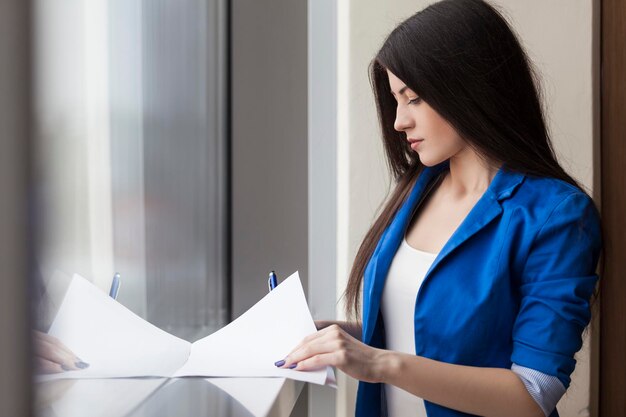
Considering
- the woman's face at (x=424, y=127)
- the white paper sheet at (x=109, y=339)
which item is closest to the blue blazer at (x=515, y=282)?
the woman's face at (x=424, y=127)

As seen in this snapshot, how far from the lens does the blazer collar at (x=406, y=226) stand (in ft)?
4.29

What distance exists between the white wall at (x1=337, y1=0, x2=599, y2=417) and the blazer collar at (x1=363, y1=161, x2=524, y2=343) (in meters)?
0.37

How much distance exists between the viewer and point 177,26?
5.54ft

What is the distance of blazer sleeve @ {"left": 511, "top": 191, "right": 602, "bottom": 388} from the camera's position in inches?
46.1

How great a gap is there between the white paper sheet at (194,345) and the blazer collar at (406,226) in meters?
0.22

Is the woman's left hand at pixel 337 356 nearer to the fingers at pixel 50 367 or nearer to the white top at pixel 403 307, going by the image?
the white top at pixel 403 307

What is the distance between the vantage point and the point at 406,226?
4.92 feet

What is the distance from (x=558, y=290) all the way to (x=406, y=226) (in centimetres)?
39

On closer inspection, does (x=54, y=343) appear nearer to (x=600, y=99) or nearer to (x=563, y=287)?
(x=563, y=287)

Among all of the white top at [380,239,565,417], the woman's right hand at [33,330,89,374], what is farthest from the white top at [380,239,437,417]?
the woman's right hand at [33,330,89,374]

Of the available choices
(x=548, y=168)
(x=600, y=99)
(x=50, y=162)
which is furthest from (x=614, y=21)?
(x=50, y=162)

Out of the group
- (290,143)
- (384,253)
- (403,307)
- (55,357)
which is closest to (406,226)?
(384,253)

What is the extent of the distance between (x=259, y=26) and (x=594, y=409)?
1.40 metres

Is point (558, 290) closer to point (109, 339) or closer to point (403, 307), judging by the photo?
point (403, 307)
